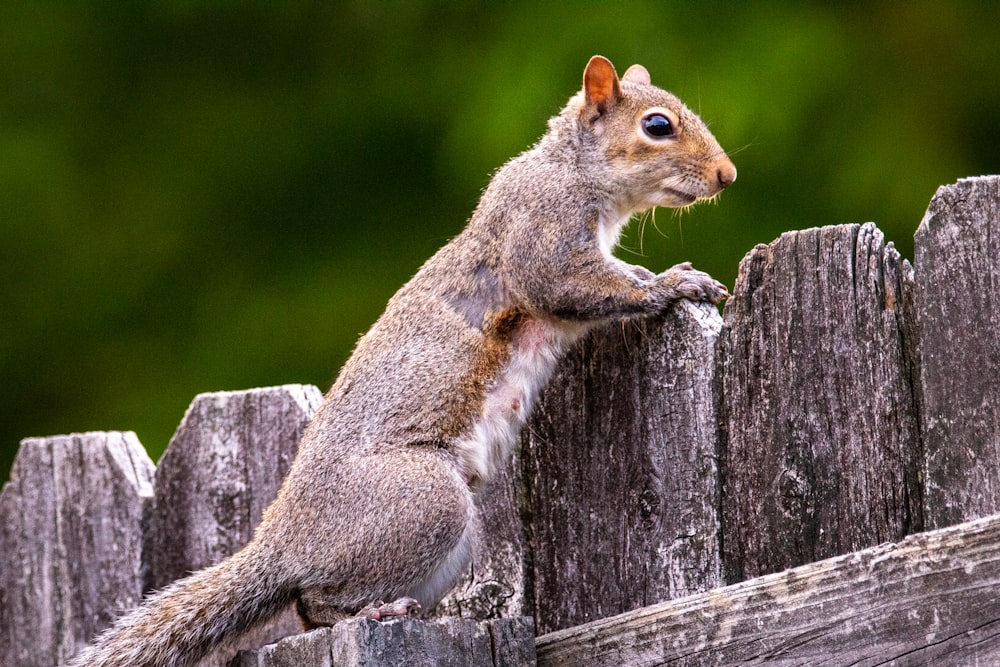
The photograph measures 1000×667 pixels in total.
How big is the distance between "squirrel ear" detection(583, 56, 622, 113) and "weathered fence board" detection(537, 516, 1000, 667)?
1581 mm

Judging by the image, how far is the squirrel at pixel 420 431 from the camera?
266 cm

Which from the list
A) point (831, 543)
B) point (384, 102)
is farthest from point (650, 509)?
point (384, 102)

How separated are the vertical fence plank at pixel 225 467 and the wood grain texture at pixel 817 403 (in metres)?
1.23

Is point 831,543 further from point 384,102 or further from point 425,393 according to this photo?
point 384,102

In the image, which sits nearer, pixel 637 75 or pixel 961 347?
pixel 961 347

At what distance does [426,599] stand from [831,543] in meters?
0.93

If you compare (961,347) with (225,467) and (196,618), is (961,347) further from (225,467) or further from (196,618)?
(225,467)

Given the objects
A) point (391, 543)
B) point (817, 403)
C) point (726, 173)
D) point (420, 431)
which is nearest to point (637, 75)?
point (726, 173)

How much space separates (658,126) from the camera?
11.0ft

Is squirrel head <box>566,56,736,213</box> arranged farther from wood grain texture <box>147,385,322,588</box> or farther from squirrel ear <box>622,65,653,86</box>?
wood grain texture <box>147,385,322,588</box>

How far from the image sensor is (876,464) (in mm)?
2094

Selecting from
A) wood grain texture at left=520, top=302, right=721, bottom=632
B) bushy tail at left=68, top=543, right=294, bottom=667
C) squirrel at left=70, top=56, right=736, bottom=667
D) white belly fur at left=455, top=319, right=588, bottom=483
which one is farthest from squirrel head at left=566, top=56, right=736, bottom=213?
bushy tail at left=68, top=543, right=294, bottom=667

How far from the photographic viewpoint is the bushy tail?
263cm

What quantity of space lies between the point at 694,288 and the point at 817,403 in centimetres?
48
